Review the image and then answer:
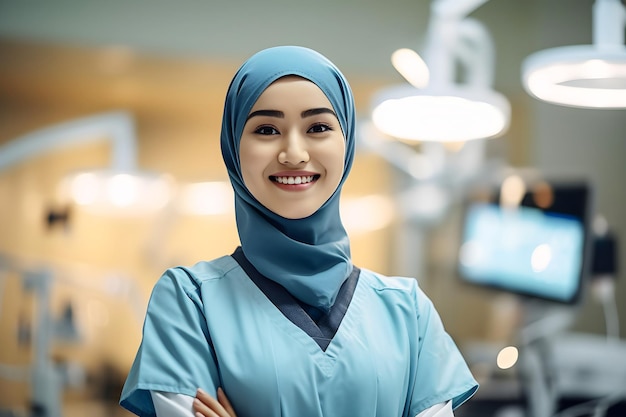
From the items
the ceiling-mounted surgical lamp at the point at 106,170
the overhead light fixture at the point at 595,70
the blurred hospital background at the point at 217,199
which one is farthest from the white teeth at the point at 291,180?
the ceiling-mounted surgical lamp at the point at 106,170

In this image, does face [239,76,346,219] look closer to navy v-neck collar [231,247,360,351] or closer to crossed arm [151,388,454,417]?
navy v-neck collar [231,247,360,351]

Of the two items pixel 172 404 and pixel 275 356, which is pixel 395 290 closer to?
pixel 275 356

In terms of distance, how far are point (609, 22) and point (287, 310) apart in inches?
52.2

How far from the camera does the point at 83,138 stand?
9.91ft

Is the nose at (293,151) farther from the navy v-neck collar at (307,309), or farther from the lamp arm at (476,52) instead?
the lamp arm at (476,52)

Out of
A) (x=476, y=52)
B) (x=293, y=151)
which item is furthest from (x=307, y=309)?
(x=476, y=52)

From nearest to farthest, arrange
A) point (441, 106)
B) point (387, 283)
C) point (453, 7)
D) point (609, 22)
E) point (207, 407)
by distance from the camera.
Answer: point (207, 407) → point (387, 283) → point (609, 22) → point (441, 106) → point (453, 7)

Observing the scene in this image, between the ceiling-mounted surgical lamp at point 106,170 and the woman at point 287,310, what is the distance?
1914mm

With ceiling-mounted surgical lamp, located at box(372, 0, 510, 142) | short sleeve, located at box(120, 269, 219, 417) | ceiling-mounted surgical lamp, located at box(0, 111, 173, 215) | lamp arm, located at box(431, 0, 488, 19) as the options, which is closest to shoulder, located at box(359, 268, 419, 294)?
short sleeve, located at box(120, 269, 219, 417)

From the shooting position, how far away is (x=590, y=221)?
294 cm

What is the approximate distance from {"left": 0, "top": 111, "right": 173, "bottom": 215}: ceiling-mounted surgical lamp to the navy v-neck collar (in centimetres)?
193

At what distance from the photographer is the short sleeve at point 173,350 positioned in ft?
3.56

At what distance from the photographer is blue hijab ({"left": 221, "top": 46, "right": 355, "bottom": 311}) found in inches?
45.4

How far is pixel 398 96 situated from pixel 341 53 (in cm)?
85
